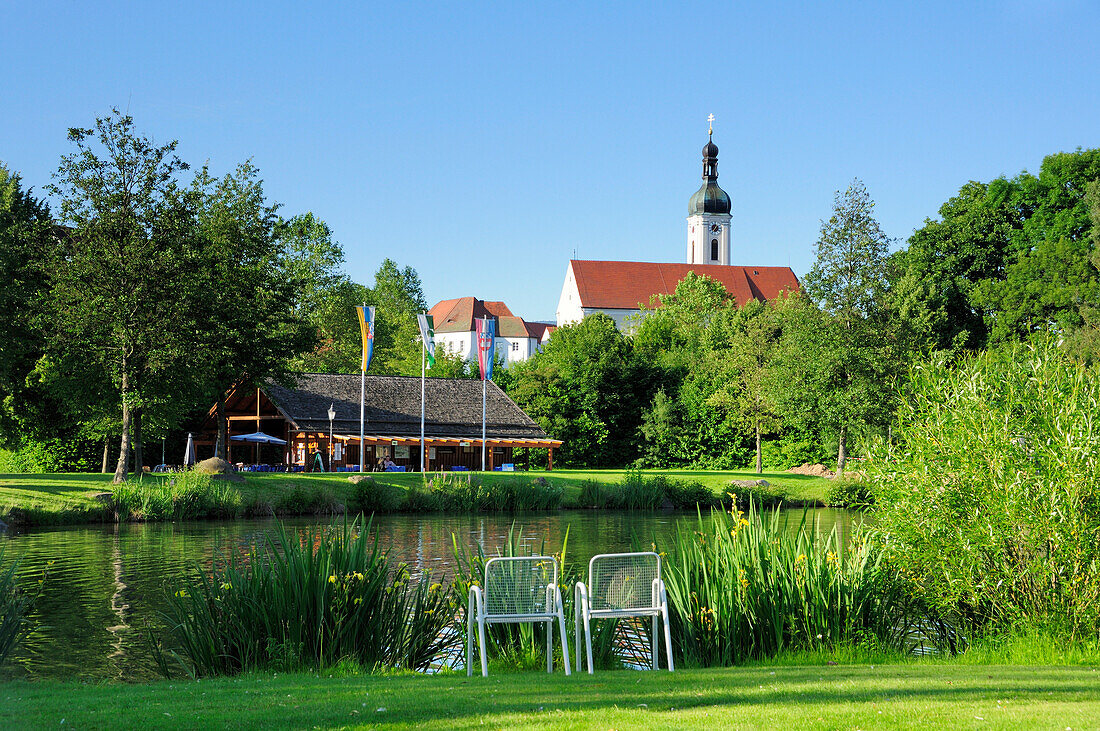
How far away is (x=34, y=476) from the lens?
29.9 m

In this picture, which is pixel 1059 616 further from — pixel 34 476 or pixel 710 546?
pixel 34 476

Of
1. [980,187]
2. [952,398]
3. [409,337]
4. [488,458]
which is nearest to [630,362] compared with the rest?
[488,458]

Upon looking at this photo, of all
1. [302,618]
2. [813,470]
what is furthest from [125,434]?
[813,470]

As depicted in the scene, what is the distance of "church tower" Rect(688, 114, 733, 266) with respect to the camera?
118 m

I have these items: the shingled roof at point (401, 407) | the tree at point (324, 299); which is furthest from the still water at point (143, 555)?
the tree at point (324, 299)

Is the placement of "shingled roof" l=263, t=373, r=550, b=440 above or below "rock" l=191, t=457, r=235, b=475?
above

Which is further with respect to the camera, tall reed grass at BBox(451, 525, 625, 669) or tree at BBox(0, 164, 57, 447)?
tree at BBox(0, 164, 57, 447)

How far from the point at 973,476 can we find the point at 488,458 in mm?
39104

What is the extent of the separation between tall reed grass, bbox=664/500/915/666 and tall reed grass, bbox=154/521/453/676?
244 centimetres

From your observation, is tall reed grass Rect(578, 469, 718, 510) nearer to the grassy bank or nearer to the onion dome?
the grassy bank

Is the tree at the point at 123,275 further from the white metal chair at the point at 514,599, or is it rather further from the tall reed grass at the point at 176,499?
the white metal chair at the point at 514,599

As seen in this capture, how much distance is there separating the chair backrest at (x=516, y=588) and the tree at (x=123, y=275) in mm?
22545

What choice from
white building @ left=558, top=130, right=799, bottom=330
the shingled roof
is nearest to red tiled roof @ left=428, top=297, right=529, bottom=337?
white building @ left=558, top=130, right=799, bottom=330

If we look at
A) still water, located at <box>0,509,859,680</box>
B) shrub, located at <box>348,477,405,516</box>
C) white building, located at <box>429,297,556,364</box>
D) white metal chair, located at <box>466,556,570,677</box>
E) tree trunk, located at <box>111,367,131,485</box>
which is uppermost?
white building, located at <box>429,297,556,364</box>
